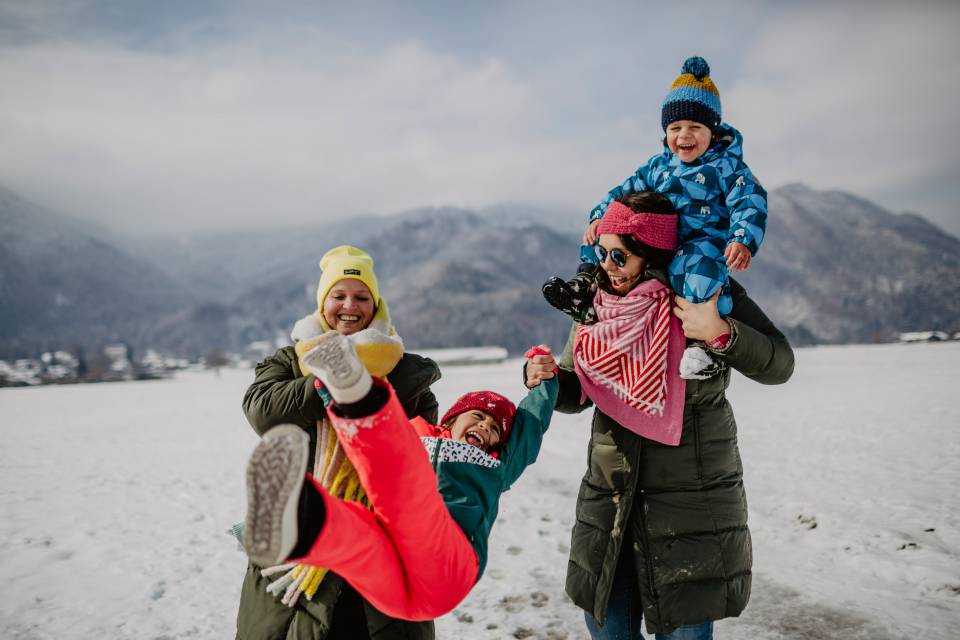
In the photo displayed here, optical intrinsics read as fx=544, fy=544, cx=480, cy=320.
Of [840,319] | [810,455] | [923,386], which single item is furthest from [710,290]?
[840,319]

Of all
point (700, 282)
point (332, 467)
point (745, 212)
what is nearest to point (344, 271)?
point (332, 467)

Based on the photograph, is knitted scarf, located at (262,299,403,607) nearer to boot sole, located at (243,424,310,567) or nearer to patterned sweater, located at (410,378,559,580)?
patterned sweater, located at (410,378,559,580)

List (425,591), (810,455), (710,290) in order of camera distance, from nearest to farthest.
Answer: (425,591) < (710,290) < (810,455)

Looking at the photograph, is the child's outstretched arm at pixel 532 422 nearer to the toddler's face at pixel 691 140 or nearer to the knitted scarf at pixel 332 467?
the knitted scarf at pixel 332 467

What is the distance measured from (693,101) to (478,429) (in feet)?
6.21

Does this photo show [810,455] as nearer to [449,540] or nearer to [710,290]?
[710,290]

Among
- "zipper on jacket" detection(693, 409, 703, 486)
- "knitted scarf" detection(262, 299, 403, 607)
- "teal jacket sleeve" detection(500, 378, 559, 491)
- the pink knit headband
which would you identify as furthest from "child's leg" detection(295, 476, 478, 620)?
the pink knit headband

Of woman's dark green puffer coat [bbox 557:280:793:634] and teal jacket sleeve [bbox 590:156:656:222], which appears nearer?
woman's dark green puffer coat [bbox 557:280:793:634]

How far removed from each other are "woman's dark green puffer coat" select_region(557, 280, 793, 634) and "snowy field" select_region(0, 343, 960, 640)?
1.71 metres

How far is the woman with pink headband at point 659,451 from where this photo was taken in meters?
2.27

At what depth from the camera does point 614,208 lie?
2439 mm

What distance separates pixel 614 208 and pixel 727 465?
1230 millimetres

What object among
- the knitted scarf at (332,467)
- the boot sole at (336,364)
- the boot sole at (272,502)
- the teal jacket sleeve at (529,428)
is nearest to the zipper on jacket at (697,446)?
the teal jacket sleeve at (529,428)

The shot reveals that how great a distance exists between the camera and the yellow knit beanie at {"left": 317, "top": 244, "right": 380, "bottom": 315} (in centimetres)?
259
